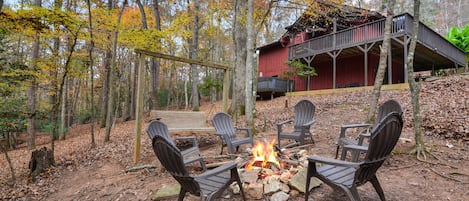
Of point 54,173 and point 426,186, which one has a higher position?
point 426,186

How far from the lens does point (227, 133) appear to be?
469 cm

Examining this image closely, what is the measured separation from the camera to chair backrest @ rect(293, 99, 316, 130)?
502 centimetres

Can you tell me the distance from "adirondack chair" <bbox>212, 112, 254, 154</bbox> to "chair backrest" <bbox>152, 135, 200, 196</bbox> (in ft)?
6.83

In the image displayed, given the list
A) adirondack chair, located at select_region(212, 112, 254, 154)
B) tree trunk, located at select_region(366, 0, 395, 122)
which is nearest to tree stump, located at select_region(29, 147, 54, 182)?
adirondack chair, located at select_region(212, 112, 254, 154)

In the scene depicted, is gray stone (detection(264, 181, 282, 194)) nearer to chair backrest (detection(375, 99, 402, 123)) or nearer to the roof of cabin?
chair backrest (detection(375, 99, 402, 123))

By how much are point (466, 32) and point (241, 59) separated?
1462cm

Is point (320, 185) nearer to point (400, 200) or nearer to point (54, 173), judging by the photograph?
point (400, 200)

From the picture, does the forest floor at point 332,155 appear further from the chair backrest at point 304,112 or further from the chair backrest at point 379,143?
the chair backrest at point 379,143

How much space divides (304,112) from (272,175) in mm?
2479

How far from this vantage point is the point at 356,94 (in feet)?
33.1

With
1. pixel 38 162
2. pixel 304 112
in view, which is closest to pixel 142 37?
pixel 38 162

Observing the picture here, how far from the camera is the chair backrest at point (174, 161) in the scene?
213cm

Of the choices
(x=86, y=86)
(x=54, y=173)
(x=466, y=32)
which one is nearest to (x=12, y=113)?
(x=54, y=173)

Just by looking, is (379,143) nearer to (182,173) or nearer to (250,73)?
(182,173)
